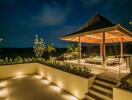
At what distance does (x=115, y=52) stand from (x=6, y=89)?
42.7 ft

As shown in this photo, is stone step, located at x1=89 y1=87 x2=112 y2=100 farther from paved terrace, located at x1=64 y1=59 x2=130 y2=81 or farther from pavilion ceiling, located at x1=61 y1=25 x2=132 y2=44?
pavilion ceiling, located at x1=61 y1=25 x2=132 y2=44

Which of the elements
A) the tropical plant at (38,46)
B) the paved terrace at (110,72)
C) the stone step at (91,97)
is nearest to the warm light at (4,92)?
the stone step at (91,97)

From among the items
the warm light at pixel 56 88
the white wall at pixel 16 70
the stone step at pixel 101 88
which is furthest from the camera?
the white wall at pixel 16 70

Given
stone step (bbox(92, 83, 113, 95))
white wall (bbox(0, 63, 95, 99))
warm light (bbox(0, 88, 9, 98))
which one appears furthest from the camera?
warm light (bbox(0, 88, 9, 98))

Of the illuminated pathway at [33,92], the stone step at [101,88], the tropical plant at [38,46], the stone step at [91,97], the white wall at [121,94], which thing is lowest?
the illuminated pathway at [33,92]

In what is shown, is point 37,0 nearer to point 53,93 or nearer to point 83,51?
point 83,51

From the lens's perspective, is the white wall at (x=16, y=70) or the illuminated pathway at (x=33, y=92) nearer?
the illuminated pathway at (x=33, y=92)

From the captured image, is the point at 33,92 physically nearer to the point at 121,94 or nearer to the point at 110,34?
the point at 121,94

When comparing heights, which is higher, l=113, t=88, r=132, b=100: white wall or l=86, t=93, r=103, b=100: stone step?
l=113, t=88, r=132, b=100: white wall

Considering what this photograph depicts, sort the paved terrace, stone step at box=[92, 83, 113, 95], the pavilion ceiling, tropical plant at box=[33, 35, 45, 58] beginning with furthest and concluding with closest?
tropical plant at box=[33, 35, 45, 58]
the pavilion ceiling
the paved terrace
stone step at box=[92, 83, 113, 95]

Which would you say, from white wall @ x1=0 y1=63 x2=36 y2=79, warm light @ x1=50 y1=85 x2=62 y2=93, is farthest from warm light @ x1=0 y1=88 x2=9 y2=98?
white wall @ x1=0 y1=63 x2=36 y2=79

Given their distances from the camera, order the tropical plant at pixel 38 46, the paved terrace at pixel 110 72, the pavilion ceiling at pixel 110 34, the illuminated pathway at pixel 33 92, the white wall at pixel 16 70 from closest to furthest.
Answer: the paved terrace at pixel 110 72 → the illuminated pathway at pixel 33 92 → the pavilion ceiling at pixel 110 34 → the white wall at pixel 16 70 → the tropical plant at pixel 38 46

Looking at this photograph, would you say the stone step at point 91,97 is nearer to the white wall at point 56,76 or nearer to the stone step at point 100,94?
the stone step at point 100,94

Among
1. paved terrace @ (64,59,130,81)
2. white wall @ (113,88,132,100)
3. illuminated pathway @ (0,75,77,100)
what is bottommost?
illuminated pathway @ (0,75,77,100)
